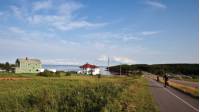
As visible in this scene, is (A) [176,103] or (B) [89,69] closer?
(A) [176,103]

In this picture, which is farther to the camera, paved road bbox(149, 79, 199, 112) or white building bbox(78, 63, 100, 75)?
white building bbox(78, 63, 100, 75)

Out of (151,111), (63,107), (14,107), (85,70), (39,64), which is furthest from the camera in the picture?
(39,64)

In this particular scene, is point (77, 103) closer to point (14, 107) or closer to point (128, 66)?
point (14, 107)

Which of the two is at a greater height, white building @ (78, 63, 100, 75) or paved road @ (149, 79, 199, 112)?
white building @ (78, 63, 100, 75)

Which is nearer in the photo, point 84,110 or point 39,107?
point 84,110

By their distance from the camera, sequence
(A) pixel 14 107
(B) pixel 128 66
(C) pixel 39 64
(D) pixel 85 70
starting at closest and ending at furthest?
1. (A) pixel 14 107
2. (D) pixel 85 70
3. (C) pixel 39 64
4. (B) pixel 128 66

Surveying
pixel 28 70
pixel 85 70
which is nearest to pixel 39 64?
pixel 28 70

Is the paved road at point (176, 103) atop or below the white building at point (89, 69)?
below

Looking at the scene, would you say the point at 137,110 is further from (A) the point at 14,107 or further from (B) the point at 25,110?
(A) the point at 14,107

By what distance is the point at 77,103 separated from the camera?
15.4m

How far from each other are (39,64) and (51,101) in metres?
107

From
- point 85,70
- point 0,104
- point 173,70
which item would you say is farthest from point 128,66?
point 0,104

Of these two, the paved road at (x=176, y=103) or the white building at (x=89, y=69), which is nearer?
Answer: the paved road at (x=176, y=103)

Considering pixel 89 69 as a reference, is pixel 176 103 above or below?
below
